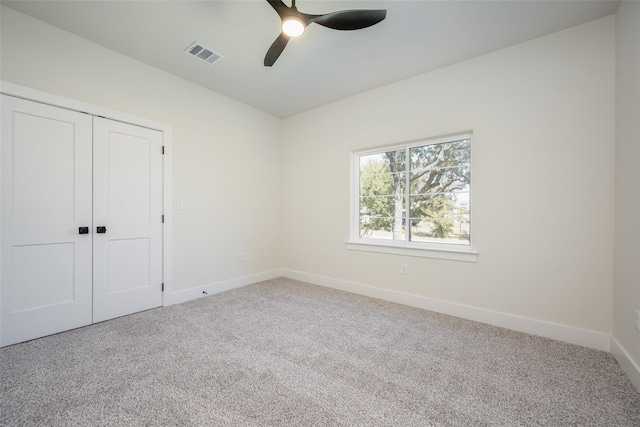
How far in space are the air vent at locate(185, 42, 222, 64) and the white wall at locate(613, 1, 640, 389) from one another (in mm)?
3465

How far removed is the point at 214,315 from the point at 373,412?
2.00 meters

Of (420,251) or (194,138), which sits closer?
(420,251)

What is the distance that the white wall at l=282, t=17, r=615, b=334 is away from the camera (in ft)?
7.30

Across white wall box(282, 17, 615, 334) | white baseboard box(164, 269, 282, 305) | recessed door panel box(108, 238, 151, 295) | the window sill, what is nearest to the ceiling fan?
white wall box(282, 17, 615, 334)

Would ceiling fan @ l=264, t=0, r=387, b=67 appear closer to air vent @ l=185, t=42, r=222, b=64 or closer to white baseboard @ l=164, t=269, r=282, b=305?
air vent @ l=185, t=42, r=222, b=64

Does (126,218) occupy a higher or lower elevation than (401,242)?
higher

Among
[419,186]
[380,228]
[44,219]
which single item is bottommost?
[380,228]

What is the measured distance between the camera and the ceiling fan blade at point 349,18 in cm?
178

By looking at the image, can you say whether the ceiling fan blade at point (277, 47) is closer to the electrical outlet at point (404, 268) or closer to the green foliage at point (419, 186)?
the green foliage at point (419, 186)

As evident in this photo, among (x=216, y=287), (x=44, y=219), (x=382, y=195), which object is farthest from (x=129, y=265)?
(x=382, y=195)

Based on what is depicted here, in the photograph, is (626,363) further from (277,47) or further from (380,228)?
(277,47)

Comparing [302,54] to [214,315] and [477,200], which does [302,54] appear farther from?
[214,315]

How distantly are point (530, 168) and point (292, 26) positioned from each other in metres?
2.47

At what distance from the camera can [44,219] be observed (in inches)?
92.9
